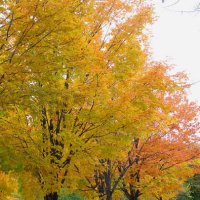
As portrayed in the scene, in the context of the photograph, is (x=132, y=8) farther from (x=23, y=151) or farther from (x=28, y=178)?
(x=28, y=178)

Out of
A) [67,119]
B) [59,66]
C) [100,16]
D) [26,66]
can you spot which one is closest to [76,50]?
[59,66]

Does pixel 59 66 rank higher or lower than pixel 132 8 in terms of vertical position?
lower

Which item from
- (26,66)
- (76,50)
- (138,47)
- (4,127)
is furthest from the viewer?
(138,47)

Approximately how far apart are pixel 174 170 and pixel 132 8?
237 inches

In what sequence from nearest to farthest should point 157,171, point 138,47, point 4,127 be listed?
point 4,127
point 138,47
point 157,171

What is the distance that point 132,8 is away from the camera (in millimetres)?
7141

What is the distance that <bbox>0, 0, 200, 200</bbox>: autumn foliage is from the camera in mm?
4418

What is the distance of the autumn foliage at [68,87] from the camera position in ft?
14.5

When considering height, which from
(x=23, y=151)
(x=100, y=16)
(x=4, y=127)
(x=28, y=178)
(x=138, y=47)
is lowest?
(x=28, y=178)

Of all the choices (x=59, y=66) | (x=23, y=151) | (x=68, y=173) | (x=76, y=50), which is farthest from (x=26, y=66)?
(x=68, y=173)

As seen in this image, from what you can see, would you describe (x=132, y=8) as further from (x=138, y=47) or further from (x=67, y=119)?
(x=67, y=119)

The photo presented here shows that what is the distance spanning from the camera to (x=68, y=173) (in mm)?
7156

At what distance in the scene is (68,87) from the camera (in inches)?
263

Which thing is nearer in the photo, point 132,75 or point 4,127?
point 4,127
